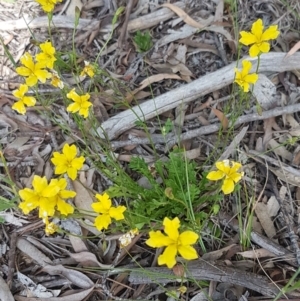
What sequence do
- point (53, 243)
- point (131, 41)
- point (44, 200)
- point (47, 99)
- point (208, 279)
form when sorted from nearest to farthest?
point (44, 200), point (208, 279), point (53, 243), point (47, 99), point (131, 41)

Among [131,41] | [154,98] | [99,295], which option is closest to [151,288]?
[99,295]

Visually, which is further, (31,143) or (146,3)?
(146,3)

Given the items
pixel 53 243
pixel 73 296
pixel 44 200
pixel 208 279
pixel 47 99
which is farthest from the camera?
pixel 47 99

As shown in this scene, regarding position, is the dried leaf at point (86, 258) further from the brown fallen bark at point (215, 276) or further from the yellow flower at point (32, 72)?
the yellow flower at point (32, 72)

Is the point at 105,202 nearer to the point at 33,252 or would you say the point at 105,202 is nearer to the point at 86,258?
the point at 86,258

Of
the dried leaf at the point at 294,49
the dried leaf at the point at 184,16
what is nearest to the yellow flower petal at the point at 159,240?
the dried leaf at the point at 294,49

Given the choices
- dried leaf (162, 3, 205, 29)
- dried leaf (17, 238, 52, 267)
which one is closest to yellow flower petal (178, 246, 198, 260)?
Result: dried leaf (17, 238, 52, 267)

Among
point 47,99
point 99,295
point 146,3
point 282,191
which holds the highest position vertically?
point 146,3

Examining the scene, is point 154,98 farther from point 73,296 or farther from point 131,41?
point 73,296
